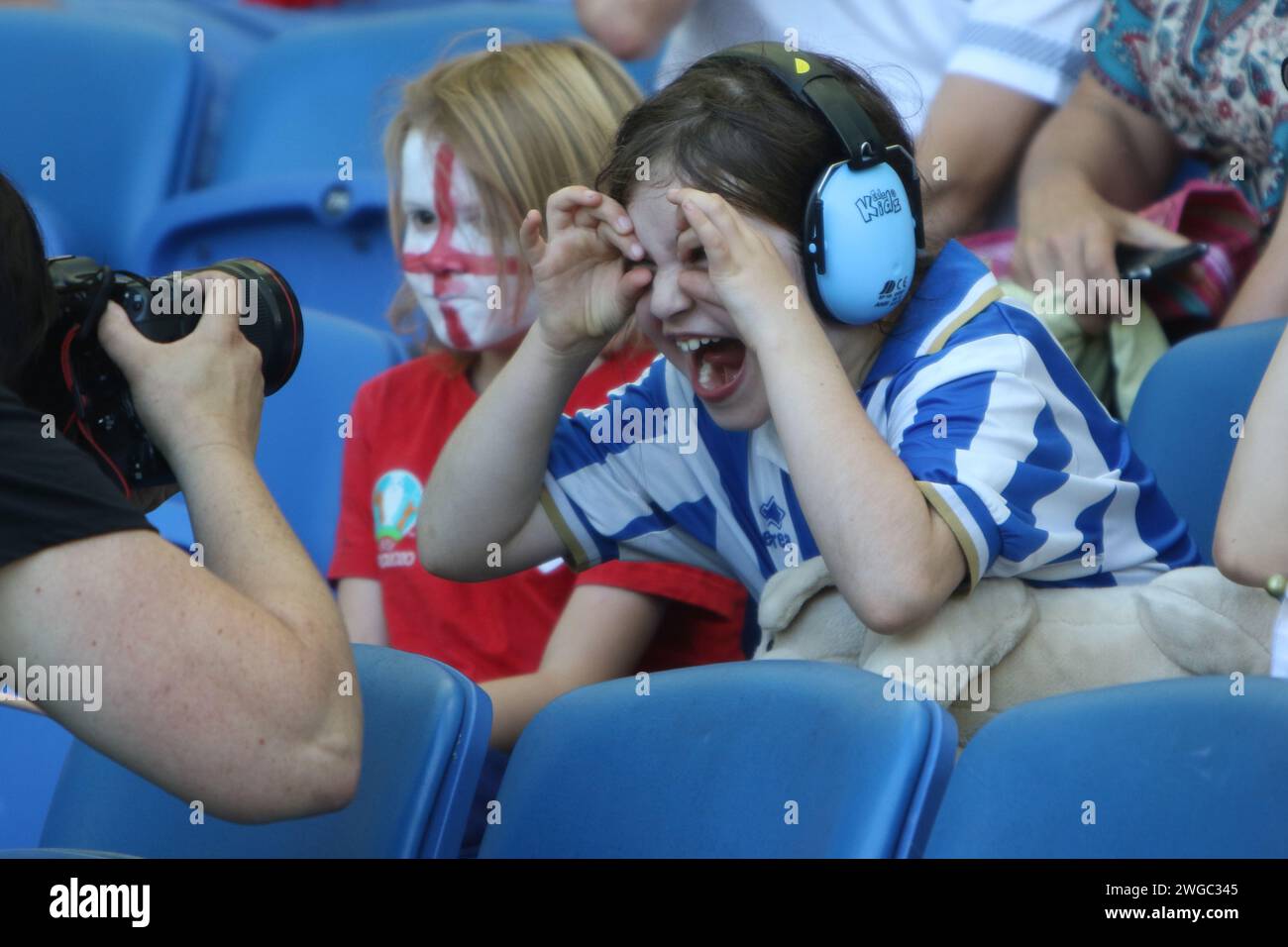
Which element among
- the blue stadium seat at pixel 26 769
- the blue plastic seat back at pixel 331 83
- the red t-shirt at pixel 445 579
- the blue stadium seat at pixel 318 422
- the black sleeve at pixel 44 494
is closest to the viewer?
the black sleeve at pixel 44 494

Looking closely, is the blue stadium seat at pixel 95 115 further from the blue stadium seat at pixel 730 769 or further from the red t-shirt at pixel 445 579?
the blue stadium seat at pixel 730 769

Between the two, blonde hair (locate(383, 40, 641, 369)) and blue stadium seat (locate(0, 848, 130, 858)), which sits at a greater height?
blonde hair (locate(383, 40, 641, 369))

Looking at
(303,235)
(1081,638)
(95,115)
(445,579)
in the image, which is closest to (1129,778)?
(1081,638)

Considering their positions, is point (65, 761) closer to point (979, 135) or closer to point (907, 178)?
point (907, 178)

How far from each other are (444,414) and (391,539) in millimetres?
157

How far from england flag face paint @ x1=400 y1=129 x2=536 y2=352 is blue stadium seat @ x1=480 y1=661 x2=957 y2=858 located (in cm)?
66

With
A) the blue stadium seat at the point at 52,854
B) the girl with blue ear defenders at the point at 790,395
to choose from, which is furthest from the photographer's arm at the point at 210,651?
the girl with blue ear defenders at the point at 790,395

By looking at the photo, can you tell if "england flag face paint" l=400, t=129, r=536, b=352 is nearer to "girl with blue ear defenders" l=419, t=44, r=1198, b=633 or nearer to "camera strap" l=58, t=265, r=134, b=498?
"girl with blue ear defenders" l=419, t=44, r=1198, b=633

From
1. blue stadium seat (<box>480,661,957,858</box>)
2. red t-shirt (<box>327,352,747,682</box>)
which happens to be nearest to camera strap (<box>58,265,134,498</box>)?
blue stadium seat (<box>480,661,957,858</box>)

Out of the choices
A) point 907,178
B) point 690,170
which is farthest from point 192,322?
point 907,178

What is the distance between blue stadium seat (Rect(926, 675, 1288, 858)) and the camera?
37.0 inches

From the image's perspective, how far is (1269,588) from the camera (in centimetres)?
114

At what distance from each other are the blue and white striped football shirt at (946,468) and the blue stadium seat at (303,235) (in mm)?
1126

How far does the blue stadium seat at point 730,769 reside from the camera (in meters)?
1.02
